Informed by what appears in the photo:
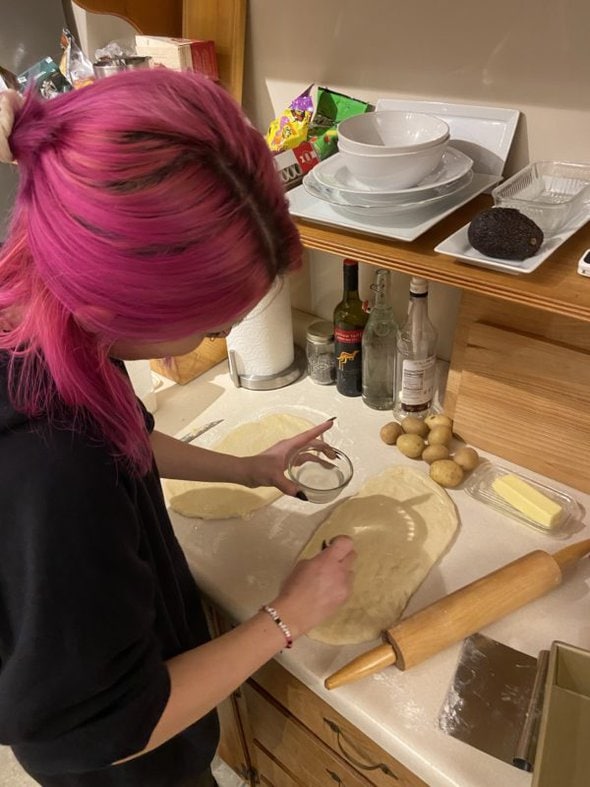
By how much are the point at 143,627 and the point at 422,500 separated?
487 mm

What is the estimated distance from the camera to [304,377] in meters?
1.16

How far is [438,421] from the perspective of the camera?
97cm

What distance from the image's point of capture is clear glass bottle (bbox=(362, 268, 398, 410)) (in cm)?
97

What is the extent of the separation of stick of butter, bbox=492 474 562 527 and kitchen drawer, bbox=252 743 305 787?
0.55m

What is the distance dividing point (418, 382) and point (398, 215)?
30 centimetres

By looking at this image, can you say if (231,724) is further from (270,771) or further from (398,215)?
(398,215)

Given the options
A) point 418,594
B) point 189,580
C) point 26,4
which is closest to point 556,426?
point 418,594

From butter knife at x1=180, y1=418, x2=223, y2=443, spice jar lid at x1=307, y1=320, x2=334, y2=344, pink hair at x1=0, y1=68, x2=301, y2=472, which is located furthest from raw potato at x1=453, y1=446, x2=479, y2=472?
pink hair at x1=0, y1=68, x2=301, y2=472

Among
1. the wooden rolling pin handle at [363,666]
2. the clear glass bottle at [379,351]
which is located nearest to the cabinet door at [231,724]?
the wooden rolling pin handle at [363,666]

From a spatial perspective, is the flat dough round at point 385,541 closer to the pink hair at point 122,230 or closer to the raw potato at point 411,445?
the raw potato at point 411,445

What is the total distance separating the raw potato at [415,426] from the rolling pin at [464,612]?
29 cm

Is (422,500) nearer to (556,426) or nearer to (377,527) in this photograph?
(377,527)

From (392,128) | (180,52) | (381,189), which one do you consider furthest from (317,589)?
(180,52)

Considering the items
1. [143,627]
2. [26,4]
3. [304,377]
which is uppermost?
[26,4]
